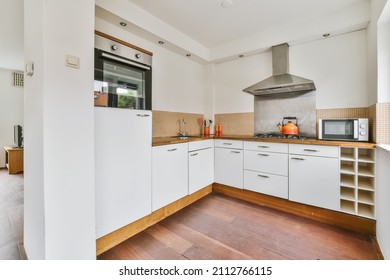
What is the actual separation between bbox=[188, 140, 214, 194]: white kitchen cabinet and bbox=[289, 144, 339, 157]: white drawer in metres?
1.15

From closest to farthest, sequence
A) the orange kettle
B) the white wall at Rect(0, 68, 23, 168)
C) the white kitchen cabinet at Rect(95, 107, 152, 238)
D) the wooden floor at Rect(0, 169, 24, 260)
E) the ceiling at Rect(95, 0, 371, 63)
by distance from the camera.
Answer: the white kitchen cabinet at Rect(95, 107, 152, 238)
the wooden floor at Rect(0, 169, 24, 260)
the ceiling at Rect(95, 0, 371, 63)
the orange kettle
the white wall at Rect(0, 68, 23, 168)

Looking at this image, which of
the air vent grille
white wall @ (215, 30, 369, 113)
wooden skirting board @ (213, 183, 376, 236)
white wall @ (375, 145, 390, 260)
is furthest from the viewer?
the air vent grille

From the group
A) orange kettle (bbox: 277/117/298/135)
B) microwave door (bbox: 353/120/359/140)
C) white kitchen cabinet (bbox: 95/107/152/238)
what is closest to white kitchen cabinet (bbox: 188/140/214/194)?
white kitchen cabinet (bbox: 95/107/152/238)

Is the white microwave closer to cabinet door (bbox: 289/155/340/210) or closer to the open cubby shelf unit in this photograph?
the open cubby shelf unit

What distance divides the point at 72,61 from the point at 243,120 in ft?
8.66

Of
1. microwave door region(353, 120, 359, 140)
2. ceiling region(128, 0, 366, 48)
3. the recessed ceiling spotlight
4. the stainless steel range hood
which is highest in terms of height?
ceiling region(128, 0, 366, 48)

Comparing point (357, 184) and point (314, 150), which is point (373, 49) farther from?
point (357, 184)

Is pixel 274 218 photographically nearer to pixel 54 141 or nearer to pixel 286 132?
pixel 286 132

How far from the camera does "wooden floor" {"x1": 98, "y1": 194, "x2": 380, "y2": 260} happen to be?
1557mm

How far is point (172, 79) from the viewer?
3.02 m

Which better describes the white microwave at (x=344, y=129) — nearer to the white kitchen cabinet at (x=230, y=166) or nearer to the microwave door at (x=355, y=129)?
the microwave door at (x=355, y=129)

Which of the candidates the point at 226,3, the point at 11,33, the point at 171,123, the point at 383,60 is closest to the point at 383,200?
the point at 383,60

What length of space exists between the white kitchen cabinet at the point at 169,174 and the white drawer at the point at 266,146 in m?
0.91
